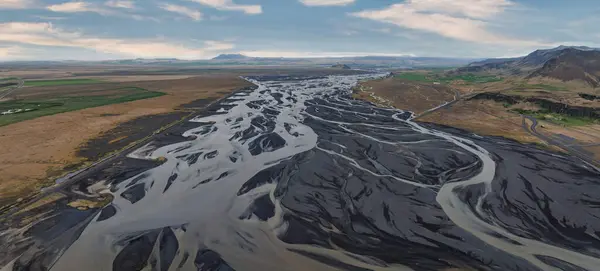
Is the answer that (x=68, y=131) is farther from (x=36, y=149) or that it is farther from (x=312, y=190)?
(x=312, y=190)

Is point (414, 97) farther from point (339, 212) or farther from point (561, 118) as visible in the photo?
point (339, 212)

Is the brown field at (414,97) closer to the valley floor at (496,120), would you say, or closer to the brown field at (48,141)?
the valley floor at (496,120)

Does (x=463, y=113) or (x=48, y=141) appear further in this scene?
(x=463, y=113)

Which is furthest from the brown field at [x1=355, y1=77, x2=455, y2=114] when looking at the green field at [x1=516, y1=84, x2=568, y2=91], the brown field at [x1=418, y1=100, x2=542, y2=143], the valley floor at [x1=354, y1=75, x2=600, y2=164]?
the green field at [x1=516, y1=84, x2=568, y2=91]

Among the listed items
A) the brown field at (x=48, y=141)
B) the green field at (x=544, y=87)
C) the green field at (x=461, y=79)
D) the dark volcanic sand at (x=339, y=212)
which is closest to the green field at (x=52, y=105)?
the brown field at (x=48, y=141)

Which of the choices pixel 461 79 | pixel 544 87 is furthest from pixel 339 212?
pixel 461 79

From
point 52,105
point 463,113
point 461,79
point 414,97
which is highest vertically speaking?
point 461,79

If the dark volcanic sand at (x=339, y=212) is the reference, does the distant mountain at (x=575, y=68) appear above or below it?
above
